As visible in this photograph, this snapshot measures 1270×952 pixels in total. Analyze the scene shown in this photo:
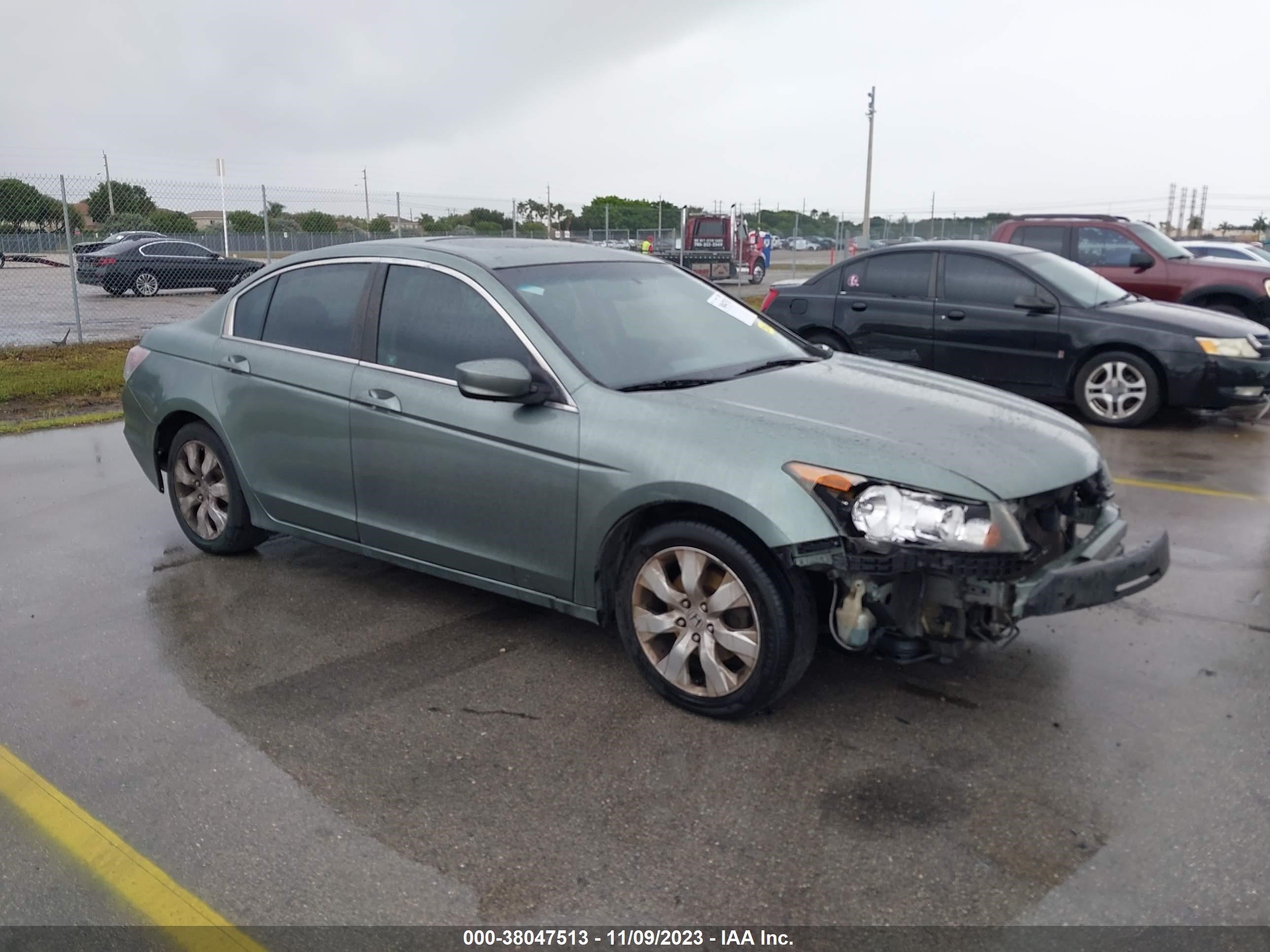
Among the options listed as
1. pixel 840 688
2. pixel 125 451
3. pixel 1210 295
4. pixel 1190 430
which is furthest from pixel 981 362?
pixel 125 451

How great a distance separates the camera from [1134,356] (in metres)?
8.78

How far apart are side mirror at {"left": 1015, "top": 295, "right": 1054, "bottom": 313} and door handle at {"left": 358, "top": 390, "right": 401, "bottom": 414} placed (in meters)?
6.21

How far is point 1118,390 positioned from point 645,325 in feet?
19.2

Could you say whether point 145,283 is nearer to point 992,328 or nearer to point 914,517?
point 992,328

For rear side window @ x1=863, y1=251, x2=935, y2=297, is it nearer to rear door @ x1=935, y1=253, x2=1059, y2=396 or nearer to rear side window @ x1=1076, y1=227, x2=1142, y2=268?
rear door @ x1=935, y1=253, x2=1059, y2=396

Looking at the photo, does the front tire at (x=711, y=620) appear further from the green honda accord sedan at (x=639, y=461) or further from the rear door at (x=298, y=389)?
the rear door at (x=298, y=389)

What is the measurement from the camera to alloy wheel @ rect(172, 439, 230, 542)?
5.46 m

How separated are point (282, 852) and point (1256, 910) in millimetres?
2596

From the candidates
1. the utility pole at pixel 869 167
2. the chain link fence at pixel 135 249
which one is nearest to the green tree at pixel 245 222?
the chain link fence at pixel 135 249

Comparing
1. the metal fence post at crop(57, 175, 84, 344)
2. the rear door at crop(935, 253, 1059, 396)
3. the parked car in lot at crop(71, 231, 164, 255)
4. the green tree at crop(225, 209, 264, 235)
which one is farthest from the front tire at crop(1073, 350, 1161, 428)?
the green tree at crop(225, 209, 264, 235)

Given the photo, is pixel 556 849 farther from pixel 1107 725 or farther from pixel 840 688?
pixel 1107 725

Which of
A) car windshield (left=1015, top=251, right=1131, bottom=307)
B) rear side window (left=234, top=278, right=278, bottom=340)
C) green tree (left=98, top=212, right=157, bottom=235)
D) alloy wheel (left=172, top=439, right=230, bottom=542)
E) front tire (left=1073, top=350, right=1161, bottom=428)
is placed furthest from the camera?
green tree (left=98, top=212, right=157, bottom=235)

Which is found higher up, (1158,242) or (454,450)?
(1158,242)

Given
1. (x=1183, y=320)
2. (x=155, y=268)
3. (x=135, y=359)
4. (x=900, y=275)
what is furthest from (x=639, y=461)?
(x=155, y=268)
